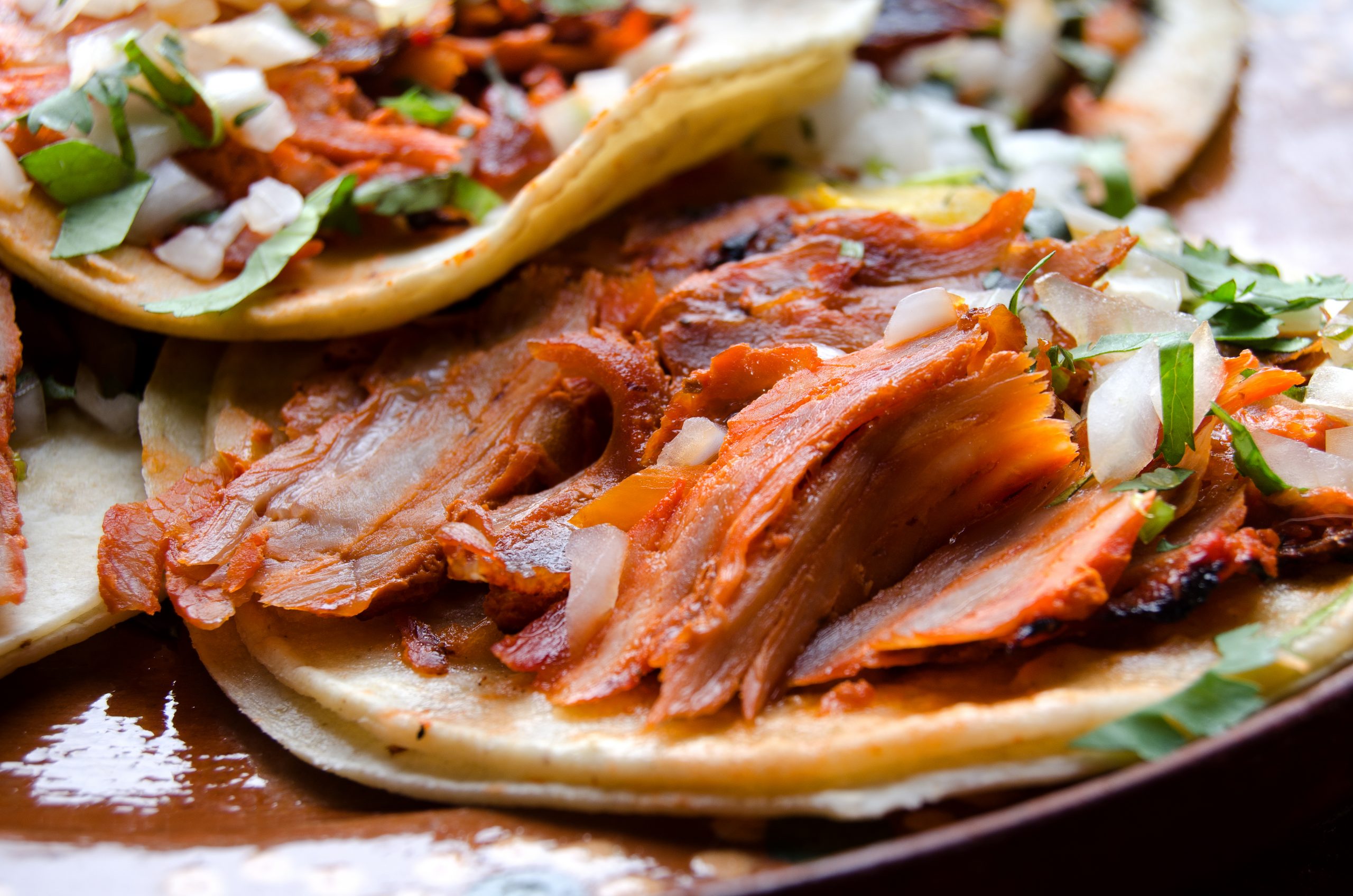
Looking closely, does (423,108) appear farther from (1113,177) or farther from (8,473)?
(1113,177)

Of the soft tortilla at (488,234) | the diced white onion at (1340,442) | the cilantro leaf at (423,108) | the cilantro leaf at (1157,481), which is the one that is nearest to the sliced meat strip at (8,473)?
the soft tortilla at (488,234)

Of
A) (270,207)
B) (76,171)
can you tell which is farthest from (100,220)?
(270,207)

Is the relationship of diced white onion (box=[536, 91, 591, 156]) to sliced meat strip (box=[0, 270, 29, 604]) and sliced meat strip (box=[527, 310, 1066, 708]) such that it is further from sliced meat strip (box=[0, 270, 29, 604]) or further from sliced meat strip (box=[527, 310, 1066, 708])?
sliced meat strip (box=[0, 270, 29, 604])

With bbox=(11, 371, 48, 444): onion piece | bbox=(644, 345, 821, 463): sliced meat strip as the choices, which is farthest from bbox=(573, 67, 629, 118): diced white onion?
bbox=(11, 371, 48, 444): onion piece

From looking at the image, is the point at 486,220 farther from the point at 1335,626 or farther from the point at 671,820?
the point at 1335,626

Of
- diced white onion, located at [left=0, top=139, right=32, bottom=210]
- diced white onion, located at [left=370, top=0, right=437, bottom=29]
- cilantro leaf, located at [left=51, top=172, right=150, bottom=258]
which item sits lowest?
cilantro leaf, located at [left=51, top=172, right=150, bottom=258]
